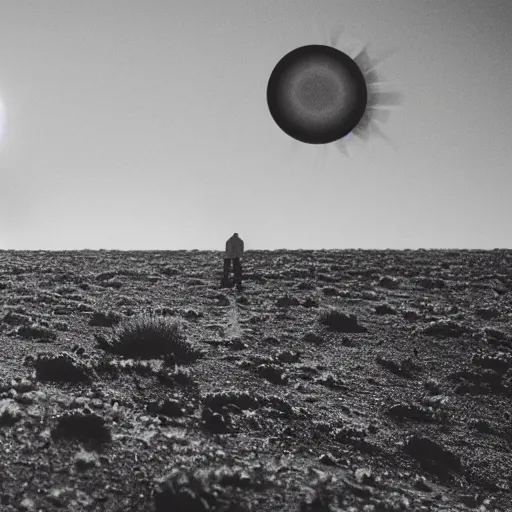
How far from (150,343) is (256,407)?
3.13 meters

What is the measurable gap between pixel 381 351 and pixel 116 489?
7.80 metres

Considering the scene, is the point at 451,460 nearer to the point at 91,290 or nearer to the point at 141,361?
the point at 141,361

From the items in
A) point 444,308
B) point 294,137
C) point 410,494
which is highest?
point 294,137

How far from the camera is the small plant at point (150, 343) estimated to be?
33.6ft

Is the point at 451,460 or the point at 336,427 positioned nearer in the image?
the point at 451,460

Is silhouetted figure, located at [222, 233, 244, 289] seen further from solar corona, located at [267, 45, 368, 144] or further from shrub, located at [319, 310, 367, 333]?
solar corona, located at [267, 45, 368, 144]

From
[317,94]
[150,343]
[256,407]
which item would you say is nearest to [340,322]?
[150,343]

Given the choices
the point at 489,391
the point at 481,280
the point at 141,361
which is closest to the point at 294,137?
the point at 141,361

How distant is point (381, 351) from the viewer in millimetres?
12070

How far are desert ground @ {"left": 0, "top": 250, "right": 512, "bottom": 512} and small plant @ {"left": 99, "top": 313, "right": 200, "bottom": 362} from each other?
59 mm

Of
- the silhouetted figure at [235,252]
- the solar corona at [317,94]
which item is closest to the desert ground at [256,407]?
the silhouetted figure at [235,252]

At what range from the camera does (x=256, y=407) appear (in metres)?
8.14

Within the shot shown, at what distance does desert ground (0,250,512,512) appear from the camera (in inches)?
227

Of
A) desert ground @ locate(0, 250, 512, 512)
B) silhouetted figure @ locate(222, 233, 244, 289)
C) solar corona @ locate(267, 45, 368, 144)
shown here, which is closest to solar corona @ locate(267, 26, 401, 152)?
solar corona @ locate(267, 45, 368, 144)
